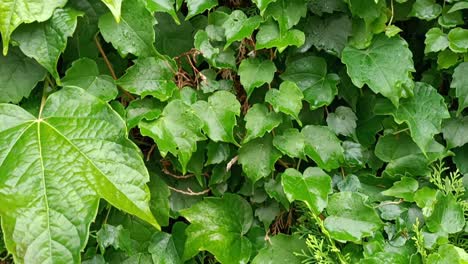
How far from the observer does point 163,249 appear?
1188 millimetres

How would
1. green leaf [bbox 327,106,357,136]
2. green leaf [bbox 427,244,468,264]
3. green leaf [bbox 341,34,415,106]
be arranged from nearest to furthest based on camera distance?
green leaf [bbox 427,244,468,264], green leaf [bbox 341,34,415,106], green leaf [bbox 327,106,357,136]

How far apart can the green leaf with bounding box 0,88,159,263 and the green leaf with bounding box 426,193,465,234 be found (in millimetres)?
616

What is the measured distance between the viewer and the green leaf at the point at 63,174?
88 centimetres

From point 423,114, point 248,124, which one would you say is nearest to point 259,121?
point 248,124

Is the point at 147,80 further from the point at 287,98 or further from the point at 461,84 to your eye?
the point at 461,84

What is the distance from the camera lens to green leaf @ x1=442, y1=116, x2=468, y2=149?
1248mm

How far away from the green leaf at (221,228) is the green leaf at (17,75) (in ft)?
1.41

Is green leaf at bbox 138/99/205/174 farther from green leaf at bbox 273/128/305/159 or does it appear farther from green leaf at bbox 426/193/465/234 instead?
green leaf at bbox 426/193/465/234

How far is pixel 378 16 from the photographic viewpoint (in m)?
1.17

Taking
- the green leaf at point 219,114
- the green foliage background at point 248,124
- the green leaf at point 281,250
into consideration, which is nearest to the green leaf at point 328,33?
the green foliage background at point 248,124

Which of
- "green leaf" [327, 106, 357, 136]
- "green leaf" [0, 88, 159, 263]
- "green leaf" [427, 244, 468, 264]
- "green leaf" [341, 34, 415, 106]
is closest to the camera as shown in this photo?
"green leaf" [0, 88, 159, 263]

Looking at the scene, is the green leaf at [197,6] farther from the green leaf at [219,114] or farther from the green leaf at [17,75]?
the green leaf at [17,75]

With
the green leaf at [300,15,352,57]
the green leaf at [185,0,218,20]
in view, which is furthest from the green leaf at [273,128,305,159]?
the green leaf at [185,0,218,20]

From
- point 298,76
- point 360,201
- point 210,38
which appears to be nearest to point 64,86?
point 210,38
